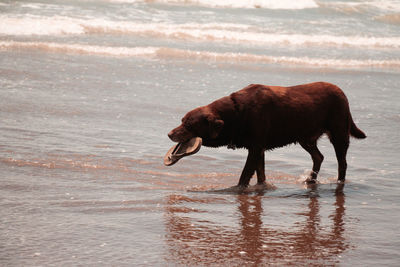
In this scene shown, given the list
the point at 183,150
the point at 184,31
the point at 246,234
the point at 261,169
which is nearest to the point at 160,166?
the point at 183,150

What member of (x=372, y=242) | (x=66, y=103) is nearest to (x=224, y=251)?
(x=372, y=242)

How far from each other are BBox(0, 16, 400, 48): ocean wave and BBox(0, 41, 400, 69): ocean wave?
3108 mm

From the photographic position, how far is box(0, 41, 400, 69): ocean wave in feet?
58.6

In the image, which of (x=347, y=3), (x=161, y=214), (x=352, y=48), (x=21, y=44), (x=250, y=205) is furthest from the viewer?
(x=347, y=3)

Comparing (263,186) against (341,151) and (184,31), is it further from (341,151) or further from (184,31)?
(184,31)

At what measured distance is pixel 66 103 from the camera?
11.7 m

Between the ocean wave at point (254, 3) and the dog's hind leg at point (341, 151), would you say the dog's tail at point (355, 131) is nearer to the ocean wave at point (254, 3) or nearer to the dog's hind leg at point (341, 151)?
the dog's hind leg at point (341, 151)

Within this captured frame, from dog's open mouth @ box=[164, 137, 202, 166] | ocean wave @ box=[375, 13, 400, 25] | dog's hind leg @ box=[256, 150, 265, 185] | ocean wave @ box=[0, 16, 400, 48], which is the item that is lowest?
dog's hind leg @ box=[256, 150, 265, 185]

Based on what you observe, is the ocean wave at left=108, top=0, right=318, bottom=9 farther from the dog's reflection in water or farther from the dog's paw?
the dog's reflection in water

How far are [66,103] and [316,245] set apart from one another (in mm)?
7112

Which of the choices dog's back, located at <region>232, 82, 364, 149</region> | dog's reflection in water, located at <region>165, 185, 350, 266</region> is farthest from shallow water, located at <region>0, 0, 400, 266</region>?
dog's back, located at <region>232, 82, 364, 149</region>

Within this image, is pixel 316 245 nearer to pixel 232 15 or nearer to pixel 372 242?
pixel 372 242

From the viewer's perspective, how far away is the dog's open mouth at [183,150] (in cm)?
729

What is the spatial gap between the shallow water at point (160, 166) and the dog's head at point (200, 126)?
619 mm
